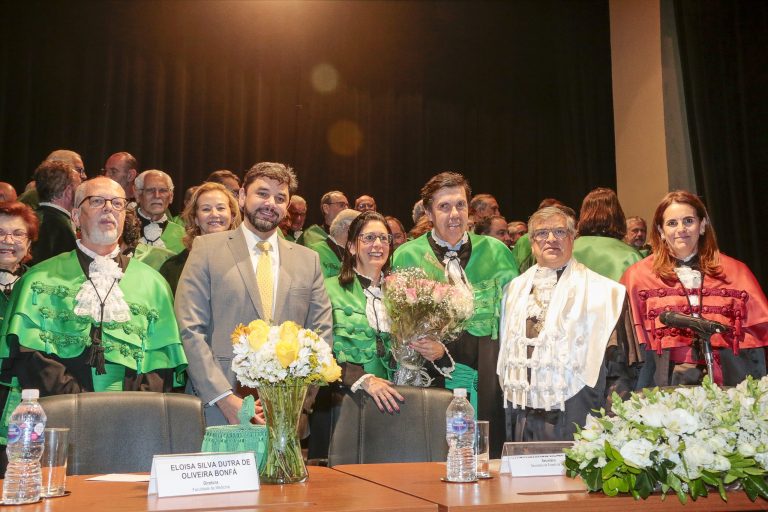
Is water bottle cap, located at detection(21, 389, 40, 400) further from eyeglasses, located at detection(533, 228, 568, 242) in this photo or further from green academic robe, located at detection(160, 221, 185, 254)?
green academic robe, located at detection(160, 221, 185, 254)

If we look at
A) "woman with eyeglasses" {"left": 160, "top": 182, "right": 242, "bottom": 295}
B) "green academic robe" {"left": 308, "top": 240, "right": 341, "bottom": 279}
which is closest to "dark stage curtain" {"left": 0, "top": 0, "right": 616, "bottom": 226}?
"green academic robe" {"left": 308, "top": 240, "right": 341, "bottom": 279}

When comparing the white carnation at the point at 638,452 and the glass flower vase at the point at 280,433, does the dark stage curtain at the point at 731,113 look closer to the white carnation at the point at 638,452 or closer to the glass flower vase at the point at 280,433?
the white carnation at the point at 638,452

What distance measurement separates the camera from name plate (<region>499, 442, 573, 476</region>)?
237 cm

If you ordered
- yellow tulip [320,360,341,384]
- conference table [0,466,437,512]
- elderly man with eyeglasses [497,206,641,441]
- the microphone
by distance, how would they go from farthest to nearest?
elderly man with eyeglasses [497,206,641,441] < the microphone < yellow tulip [320,360,341,384] < conference table [0,466,437,512]

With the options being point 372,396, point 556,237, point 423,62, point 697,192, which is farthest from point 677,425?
point 423,62

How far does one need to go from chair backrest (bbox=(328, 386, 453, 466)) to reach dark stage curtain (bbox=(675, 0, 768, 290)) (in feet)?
17.9

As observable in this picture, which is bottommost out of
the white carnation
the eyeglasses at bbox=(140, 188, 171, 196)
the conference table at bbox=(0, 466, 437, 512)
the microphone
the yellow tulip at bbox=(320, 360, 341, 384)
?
the conference table at bbox=(0, 466, 437, 512)

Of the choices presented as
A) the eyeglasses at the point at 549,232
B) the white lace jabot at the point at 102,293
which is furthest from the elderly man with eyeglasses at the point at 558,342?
the white lace jabot at the point at 102,293

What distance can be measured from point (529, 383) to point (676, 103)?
6.11 m

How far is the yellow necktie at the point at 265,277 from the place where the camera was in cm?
359

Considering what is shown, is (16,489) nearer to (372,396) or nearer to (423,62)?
(372,396)

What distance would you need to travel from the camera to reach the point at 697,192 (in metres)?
8.16

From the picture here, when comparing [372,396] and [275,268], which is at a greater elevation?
[275,268]

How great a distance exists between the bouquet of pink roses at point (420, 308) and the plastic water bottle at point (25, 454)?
177 centimetres
